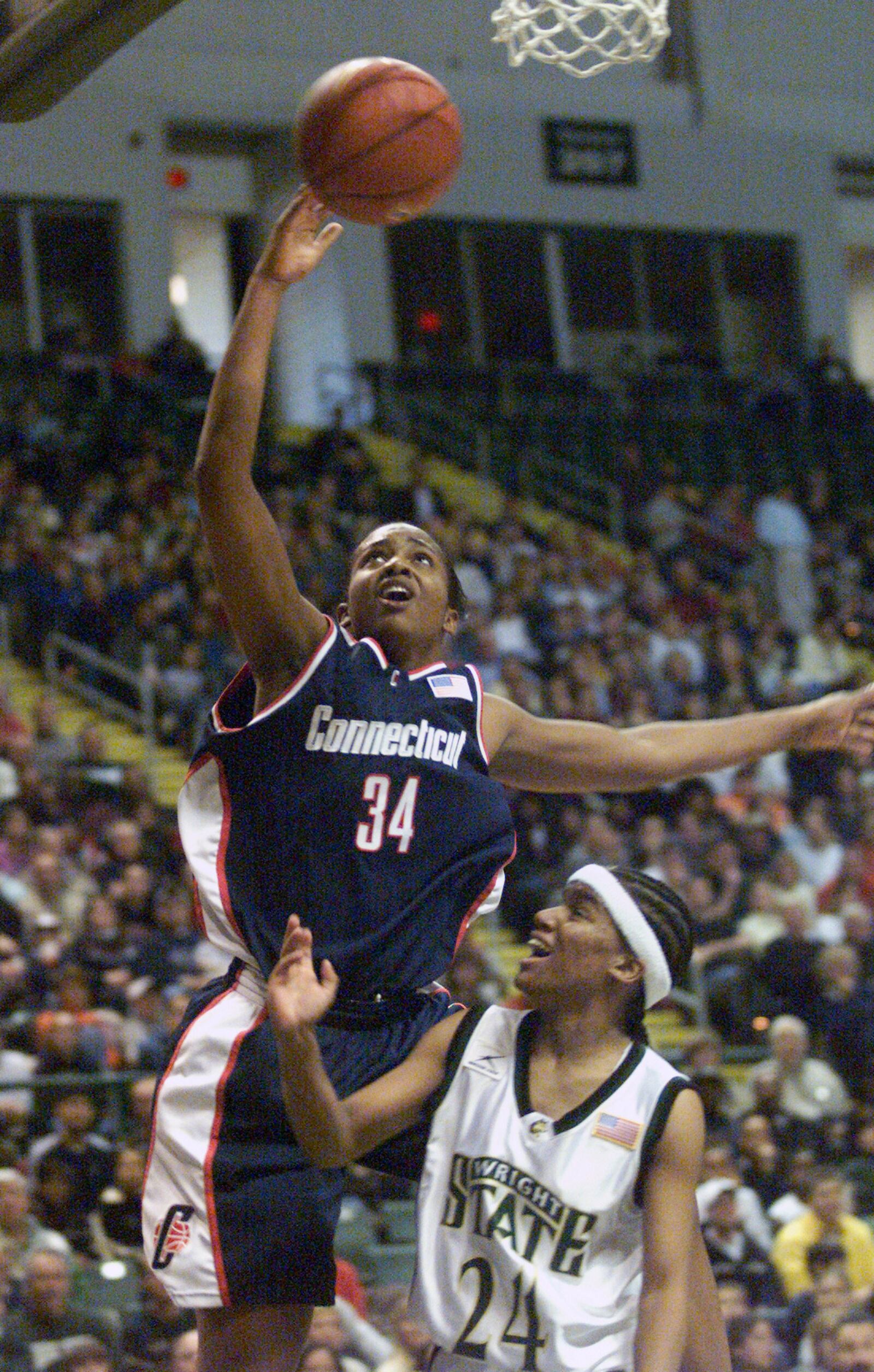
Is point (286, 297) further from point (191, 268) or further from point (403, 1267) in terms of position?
point (403, 1267)

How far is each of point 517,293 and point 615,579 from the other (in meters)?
5.24

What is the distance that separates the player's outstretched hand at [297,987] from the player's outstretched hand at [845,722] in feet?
4.13

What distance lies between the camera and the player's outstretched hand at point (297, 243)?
302cm

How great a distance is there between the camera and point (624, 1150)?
2.98 meters

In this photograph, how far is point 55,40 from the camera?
4.31 meters

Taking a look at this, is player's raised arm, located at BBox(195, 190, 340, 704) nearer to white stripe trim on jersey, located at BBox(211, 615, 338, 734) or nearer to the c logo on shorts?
white stripe trim on jersey, located at BBox(211, 615, 338, 734)

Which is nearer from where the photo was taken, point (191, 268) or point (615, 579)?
point (615, 579)

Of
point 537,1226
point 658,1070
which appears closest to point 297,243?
point 658,1070

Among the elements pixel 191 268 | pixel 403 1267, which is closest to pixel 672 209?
pixel 191 268

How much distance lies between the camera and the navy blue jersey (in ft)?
10.2

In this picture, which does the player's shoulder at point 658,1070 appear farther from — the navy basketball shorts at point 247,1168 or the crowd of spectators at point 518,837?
the crowd of spectators at point 518,837

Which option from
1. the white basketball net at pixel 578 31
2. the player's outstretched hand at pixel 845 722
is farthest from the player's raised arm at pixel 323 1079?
the white basketball net at pixel 578 31

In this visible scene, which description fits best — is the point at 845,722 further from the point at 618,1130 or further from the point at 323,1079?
the point at 323,1079

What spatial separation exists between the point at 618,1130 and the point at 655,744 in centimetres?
86
